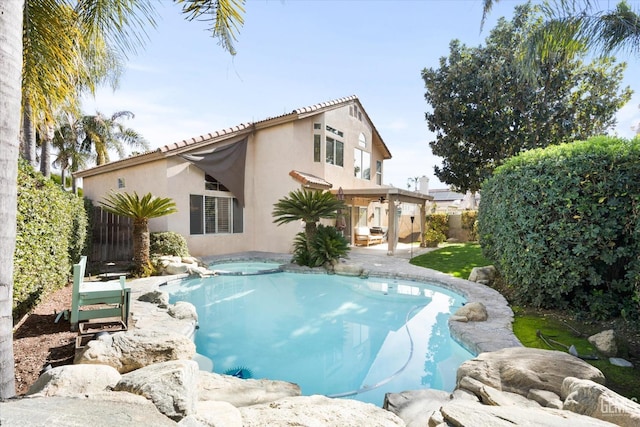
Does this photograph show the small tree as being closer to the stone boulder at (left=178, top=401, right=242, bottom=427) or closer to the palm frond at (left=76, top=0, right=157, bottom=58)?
the palm frond at (left=76, top=0, right=157, bottom=58)

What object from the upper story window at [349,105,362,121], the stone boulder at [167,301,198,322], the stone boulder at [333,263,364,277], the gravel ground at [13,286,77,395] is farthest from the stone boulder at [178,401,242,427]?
the upper story window at [349,105,362,121]

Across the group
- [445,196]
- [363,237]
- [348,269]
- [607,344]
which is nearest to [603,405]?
[607,344]

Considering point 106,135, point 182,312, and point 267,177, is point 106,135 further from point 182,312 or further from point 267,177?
point 182,312

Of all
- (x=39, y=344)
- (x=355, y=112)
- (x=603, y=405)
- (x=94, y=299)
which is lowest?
(x=39, y=344)

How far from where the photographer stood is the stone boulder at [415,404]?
306 cm

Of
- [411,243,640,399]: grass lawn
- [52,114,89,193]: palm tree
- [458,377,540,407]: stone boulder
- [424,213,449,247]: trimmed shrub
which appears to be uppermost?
[52,114,89,193]: palm tree

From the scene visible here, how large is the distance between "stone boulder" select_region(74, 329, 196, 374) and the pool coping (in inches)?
177

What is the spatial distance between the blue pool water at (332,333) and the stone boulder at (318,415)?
163cm

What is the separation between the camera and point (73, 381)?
2.75 m

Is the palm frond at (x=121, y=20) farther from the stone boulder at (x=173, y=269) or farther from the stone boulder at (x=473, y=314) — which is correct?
the stone boulder at (x=173, y=269)

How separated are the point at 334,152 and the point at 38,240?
544 inches

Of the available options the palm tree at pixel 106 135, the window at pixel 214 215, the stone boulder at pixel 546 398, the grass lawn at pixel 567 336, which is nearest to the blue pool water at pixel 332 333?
the grass lawn at pixel 567 336

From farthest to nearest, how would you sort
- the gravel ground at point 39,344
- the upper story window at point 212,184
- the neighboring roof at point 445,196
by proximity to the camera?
the neighboring roof at point 445,196 < the upper story window at point 212,184 < the gravel ground at point 39,344

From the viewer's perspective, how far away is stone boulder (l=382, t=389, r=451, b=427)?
306cm
